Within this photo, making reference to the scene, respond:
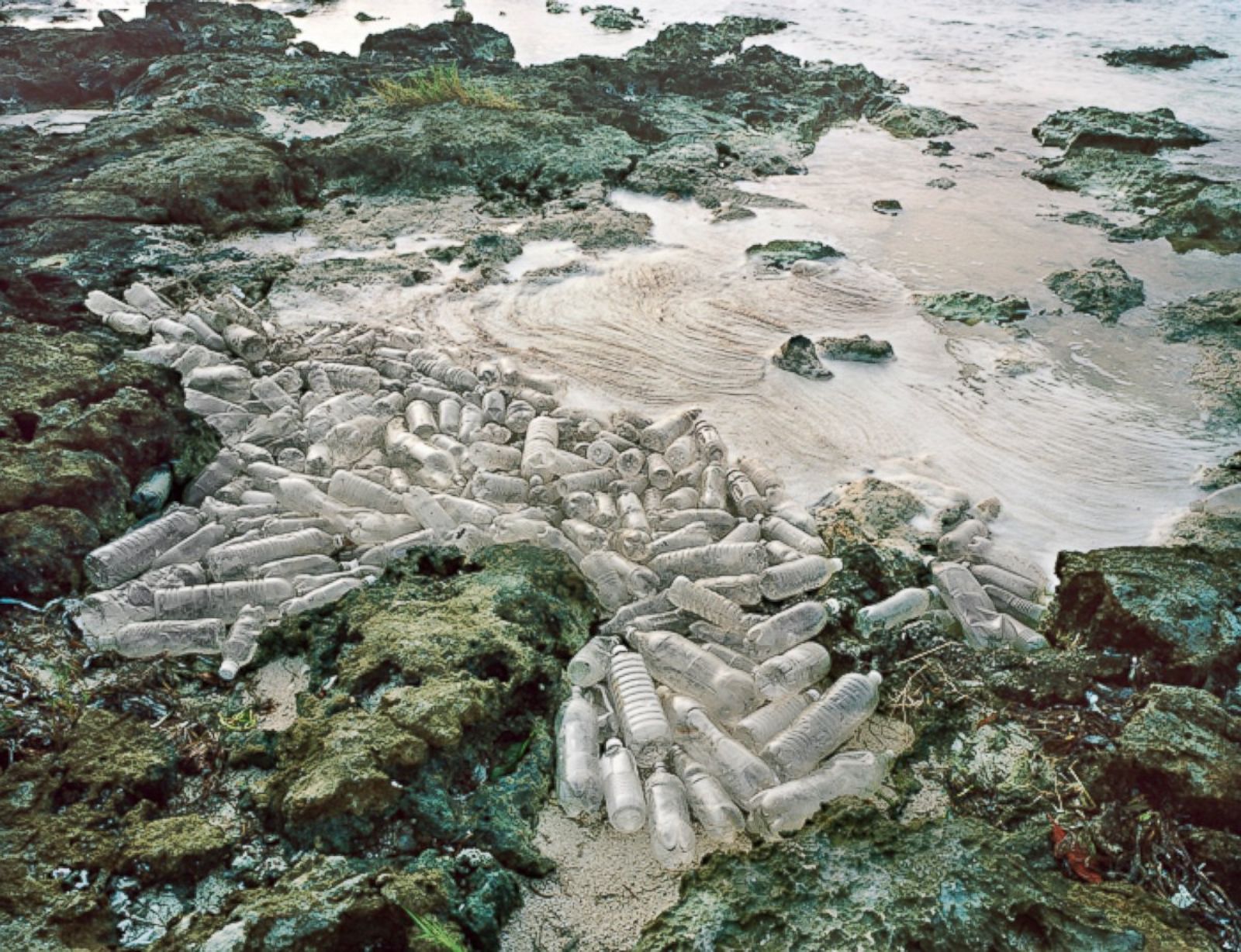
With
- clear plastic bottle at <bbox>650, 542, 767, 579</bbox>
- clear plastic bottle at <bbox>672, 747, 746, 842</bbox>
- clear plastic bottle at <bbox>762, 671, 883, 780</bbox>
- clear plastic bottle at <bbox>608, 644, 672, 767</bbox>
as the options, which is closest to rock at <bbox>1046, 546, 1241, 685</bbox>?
clear plastic bottle at <bbox>762, 671, 883, 780</bbox>

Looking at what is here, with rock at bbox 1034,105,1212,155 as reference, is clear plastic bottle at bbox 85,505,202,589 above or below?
below

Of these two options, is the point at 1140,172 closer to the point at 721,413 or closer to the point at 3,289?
the point at 721,413

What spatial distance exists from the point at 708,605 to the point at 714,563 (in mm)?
362

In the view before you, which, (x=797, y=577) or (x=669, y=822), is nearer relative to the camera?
(x=669, y=822)

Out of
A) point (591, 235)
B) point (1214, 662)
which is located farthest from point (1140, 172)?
point (1214, 662)

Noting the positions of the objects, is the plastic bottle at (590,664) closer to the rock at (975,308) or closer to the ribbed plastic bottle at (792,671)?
the ribbed plastic bottle at (792,671)

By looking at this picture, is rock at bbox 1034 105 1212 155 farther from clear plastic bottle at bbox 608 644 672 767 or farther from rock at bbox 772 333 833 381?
clear plastic bottle at bbox 608 644 672 767

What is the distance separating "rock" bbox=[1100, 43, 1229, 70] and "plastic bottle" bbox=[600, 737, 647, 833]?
1725 centimetres

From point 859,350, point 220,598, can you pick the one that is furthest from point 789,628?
point 859,350

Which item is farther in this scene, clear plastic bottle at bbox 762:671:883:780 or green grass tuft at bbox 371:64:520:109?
green grass tuft at bbox 371:64:520:109

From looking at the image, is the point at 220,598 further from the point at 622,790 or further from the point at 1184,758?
the point at 1184,758

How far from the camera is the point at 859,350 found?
736 centimetres

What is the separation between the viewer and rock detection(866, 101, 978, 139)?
42.2ft

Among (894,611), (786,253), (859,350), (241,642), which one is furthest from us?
(786,253)
